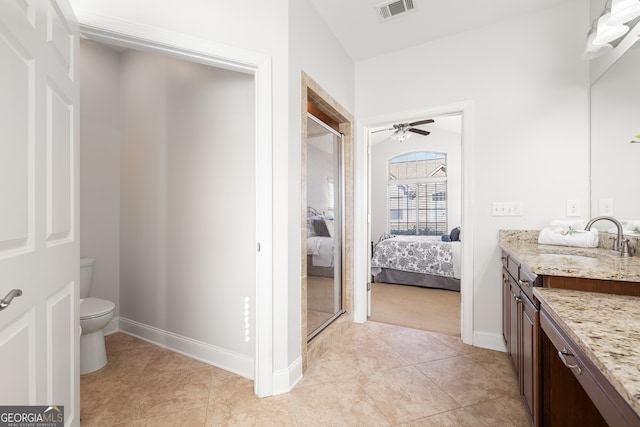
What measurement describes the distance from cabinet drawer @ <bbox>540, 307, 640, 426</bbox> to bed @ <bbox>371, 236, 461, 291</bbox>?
11.0 feet

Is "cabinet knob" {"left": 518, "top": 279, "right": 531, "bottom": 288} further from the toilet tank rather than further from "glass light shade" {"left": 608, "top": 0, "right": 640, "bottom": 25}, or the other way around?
the toilet tank

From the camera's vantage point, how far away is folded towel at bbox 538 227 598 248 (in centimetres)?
185

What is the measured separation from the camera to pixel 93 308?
2.09 meters

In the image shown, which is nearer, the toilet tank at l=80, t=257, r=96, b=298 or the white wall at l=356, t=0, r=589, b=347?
the white wall at l=356, t=0, r=589, b=347

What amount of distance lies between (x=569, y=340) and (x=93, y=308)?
8.90 ft

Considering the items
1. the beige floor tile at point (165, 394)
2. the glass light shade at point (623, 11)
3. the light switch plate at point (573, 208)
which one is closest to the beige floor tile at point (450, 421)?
the beige floor tile at point (165, 394)

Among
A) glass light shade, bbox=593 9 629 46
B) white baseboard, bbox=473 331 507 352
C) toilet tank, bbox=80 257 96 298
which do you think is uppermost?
glass light shade, bbox=593 9 629 46

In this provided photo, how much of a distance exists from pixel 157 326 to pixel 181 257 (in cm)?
68

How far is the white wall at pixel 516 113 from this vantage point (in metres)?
2.18

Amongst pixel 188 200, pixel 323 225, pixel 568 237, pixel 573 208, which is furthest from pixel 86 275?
pixel 573 208

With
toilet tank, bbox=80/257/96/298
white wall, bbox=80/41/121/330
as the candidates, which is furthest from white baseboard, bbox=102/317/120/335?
toilet tank, bbox=80/257/96/298

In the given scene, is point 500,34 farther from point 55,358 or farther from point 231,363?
point 55,358

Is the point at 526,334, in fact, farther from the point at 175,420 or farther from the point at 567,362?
the point at 175,420

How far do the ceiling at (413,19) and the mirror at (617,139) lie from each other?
81cm
